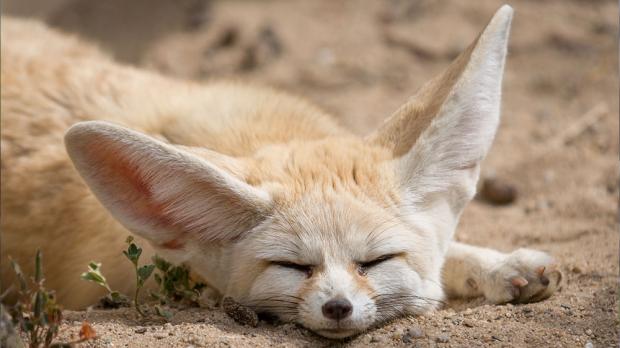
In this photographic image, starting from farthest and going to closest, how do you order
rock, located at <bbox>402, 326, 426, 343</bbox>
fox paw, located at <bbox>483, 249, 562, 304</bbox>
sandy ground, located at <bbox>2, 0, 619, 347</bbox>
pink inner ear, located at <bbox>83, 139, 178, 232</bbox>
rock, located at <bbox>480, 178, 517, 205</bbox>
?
1. rock, located at <bbox>480, 178, 517, 205</bbox>
2. sandy ground, located at <bbox>2, 0, 619, 347</bbox>
3. fox paw, located at <bbox>483, 249, 562, 304</bbox>
4. pink inner ear, located at <bbox>83, 139, 178, 232</bbox>
5. rock, located at <bbox>402, 326, 426, 343</bbox>

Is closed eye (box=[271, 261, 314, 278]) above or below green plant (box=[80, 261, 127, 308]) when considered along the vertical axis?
above

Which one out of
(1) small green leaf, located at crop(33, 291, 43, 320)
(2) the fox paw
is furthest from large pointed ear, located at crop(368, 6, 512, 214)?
(1) small green leaf, located at crop(33, 291, 43, 320)

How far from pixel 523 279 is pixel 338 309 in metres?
1.16

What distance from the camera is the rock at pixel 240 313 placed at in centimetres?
365

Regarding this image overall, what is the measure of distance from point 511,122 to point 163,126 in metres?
3.55

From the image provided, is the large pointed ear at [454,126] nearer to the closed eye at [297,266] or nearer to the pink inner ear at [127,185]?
the closed eye at [297,266]

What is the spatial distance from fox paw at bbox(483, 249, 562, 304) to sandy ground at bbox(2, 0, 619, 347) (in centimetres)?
9

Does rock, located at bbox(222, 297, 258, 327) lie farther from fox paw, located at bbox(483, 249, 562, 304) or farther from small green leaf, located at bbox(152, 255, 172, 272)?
fox paw, located at bbox(483, 249, 562, 304)

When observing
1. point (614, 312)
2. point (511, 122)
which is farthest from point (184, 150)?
point (511, 122)

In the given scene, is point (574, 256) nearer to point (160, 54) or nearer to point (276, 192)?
point (276, 192)

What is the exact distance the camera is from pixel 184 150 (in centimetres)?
364

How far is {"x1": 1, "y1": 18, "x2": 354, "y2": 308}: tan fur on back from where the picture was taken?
14.6 ft

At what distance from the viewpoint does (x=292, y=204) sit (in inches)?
145

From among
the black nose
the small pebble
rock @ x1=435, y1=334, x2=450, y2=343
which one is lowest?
the small pebble
